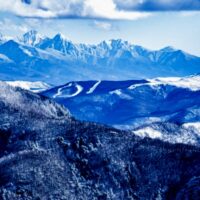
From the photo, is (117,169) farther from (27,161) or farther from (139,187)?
(27,161)

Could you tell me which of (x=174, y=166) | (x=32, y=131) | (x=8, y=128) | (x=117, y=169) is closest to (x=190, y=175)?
(x=174, y=166)

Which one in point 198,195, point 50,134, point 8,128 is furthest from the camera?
point 8,128

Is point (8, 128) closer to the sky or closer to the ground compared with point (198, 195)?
closer to the ground

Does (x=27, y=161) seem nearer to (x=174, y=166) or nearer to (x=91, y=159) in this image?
(x=91, y=159)

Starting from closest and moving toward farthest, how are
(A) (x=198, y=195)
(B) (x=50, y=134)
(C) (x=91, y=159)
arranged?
(A) (x=198, y=195) < (C) (x=91, y=159) < (B) (x=50, y=134)

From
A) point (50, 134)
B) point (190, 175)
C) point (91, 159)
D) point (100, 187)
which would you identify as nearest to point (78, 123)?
point (50, 134)

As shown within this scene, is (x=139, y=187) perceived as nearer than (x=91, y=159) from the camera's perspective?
Yes
